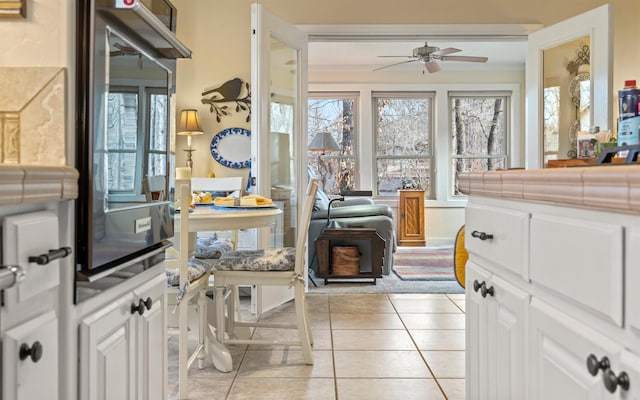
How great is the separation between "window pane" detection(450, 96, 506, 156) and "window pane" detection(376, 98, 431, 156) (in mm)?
439

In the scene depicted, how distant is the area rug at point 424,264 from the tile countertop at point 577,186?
3808 mm

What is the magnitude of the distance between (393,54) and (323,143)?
155 cm

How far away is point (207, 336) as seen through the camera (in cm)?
258

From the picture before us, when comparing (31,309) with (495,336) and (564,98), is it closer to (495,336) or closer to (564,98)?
(495,336)

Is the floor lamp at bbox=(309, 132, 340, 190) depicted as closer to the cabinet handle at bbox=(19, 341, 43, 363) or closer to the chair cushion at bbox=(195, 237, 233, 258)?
the chair cushion at bbox=(195, 237, 233, 258)

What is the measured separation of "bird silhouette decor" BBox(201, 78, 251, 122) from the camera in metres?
4.24

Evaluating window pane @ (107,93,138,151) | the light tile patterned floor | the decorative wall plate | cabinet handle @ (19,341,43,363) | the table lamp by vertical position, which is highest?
the table lamp

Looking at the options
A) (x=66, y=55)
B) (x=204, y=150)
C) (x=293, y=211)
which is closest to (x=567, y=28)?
(x=293, y=211)

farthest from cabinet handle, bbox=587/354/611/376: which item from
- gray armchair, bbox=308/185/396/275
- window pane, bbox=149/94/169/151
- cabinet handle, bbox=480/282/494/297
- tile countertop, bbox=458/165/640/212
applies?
gray armchair, bbox=308/185/396/275

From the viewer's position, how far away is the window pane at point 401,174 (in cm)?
798

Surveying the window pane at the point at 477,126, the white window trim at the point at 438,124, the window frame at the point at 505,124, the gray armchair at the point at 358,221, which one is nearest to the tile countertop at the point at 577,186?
the gray armchair at the point at 358,221

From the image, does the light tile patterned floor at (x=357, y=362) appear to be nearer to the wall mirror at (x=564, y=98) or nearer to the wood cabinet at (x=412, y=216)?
the wall mirror at (x=564, y=98)

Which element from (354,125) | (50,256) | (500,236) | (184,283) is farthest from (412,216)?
(50,256)

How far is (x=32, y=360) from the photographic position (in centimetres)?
78
